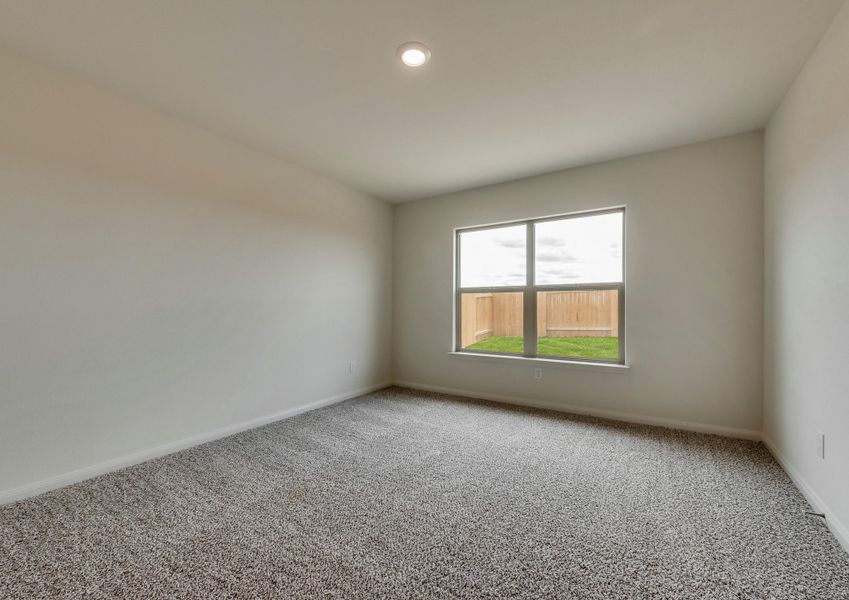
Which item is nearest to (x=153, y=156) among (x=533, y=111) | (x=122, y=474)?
(x=122, y=474)

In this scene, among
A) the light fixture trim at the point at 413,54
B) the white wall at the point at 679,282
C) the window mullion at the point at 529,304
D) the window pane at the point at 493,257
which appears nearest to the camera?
the light fixture trim at the point at 413,54

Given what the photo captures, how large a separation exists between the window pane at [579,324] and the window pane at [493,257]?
443 mm

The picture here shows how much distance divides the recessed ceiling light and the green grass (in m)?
2.86

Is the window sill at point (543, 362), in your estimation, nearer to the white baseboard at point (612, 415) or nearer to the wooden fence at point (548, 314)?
the wooden fence at point (548, 314)

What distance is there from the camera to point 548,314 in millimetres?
3842

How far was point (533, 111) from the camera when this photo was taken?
2.54 meters

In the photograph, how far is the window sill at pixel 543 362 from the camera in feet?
11.1

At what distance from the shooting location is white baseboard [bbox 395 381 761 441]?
2.89 metres

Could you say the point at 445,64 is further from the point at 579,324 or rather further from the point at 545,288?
the point at 579,324

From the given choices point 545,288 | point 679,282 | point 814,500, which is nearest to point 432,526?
point 814,500

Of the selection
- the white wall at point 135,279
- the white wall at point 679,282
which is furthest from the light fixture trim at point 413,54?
the white wall at point 679,282

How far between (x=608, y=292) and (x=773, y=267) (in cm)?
118

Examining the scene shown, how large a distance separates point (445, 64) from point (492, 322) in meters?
2.80

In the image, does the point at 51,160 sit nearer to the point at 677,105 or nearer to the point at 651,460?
the point at 677,105
